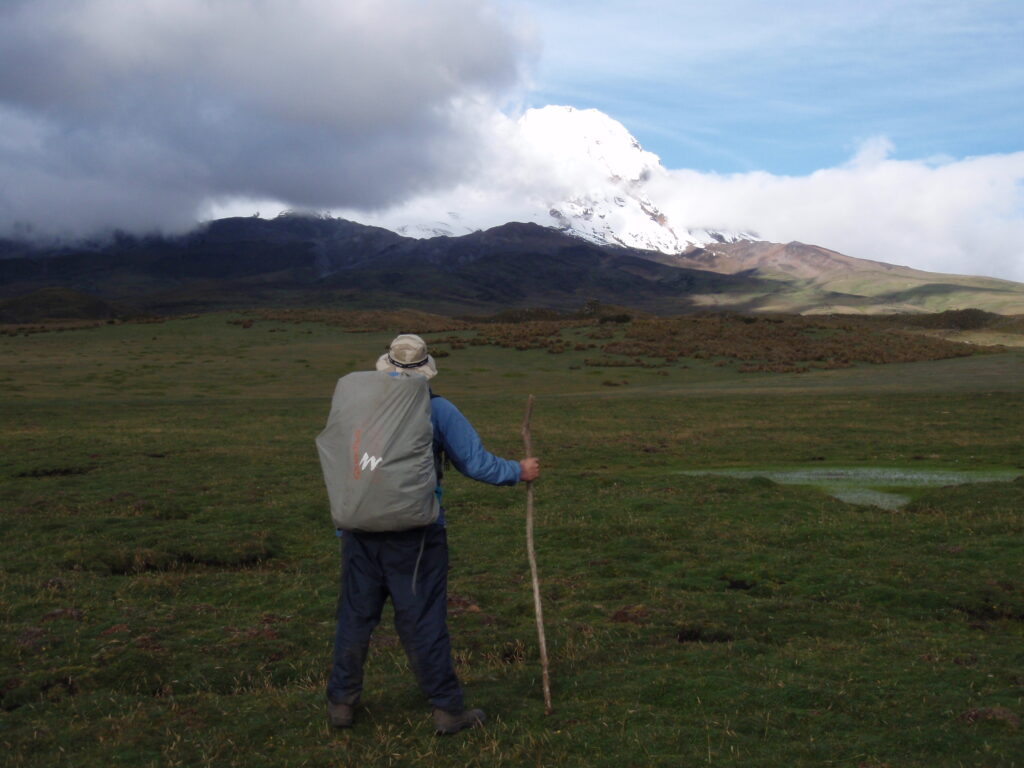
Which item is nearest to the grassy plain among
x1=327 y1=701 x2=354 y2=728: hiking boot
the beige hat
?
x1=327 y1=701 x2=354 y2=728: hiking boot

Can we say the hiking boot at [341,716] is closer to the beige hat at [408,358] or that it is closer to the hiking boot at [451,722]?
the hiking boot at [451,722]

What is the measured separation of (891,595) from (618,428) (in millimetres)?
27723

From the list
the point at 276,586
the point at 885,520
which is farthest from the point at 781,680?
the point at 885,520

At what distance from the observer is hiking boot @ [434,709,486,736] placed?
750cm

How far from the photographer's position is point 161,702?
350 inches

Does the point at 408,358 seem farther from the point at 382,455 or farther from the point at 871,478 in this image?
the point at 871,478

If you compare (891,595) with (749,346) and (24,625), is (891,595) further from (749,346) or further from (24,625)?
(749,346)

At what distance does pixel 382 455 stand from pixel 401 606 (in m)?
1.34

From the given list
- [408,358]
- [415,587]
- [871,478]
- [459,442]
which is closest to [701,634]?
[415,587]

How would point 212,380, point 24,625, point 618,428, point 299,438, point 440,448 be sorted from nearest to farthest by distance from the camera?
point 440,448 → point 24,625 → point 299,438 → point 618,428 → point 212,380

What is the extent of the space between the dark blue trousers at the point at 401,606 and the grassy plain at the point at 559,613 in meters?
0.43

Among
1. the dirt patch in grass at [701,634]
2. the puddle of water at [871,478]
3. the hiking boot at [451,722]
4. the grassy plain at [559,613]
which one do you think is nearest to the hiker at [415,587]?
the hiking boot at [451,722]

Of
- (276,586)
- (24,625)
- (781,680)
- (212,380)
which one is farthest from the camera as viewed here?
(212,380)

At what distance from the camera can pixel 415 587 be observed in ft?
24.9
